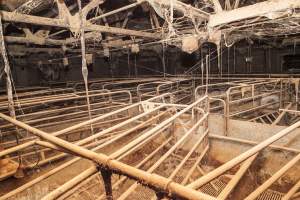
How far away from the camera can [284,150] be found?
4.20 m

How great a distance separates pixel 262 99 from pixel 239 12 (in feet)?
13.6

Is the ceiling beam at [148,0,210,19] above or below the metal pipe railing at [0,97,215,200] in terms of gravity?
above

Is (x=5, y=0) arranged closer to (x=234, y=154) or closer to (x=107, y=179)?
(x=107, y=179)

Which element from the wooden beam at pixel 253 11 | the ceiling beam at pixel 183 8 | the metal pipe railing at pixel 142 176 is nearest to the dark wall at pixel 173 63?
the ceiling beam at pixel 183 8

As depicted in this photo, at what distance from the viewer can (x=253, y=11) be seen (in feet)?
14.5

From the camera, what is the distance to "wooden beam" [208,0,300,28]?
3.90 metres

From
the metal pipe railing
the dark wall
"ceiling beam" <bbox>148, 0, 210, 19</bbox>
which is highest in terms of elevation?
"ceiling beam" <bbox>148, 0, 210, 19</bbox>

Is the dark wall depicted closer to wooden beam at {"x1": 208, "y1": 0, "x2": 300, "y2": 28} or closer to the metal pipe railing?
wooden beam at {"x1": 208, "y1": 0, "x2": 300, "y2": 28}

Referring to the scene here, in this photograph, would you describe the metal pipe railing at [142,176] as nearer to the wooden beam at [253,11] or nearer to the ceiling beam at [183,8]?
the ceiling beam at [183,8]

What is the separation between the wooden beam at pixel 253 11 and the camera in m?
3.90

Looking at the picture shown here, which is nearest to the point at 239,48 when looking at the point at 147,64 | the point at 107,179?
the point at 147,64

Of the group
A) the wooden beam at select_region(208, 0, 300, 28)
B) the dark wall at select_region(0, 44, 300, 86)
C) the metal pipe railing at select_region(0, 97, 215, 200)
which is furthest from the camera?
the dark wall at select_region(0, 44, 300, 86)

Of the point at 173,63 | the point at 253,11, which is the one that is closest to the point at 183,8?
the point at 253,11

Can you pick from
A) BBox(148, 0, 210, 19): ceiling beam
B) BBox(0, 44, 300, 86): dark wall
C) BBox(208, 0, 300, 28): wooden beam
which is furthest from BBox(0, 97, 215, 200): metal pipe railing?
BBox(0, 44, 300, 86): dark wall
